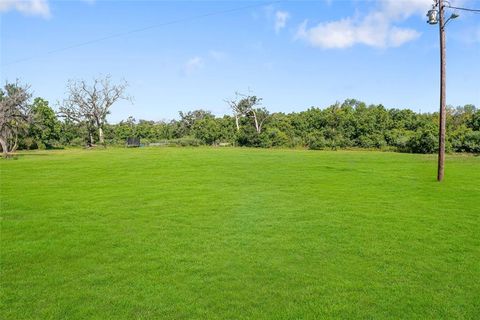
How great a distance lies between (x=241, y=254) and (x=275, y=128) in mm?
54986

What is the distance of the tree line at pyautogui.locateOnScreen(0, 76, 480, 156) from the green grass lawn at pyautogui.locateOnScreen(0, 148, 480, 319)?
3083 cm

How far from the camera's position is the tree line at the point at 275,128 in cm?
4112

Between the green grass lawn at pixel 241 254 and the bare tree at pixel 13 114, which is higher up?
the bare tree at pixel 13 114

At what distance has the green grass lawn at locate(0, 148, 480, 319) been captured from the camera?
16.4 ft

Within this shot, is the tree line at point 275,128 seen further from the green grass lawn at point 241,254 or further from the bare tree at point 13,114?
the green grass lawn at point 241,254

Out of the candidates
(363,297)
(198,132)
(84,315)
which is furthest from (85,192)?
(198,132)

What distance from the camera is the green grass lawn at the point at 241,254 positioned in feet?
16.4

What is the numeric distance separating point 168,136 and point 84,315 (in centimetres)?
7395

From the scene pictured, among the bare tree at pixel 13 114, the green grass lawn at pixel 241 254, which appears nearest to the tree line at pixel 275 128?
the bare tree at pixel 13 114

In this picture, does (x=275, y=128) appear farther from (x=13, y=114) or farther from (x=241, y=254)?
(x=241, y=254)

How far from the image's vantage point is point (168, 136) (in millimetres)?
77500

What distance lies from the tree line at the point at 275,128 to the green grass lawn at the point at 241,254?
101ft

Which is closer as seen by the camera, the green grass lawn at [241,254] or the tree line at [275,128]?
the green grass lawn at [241,254]

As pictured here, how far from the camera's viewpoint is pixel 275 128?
6131cm
